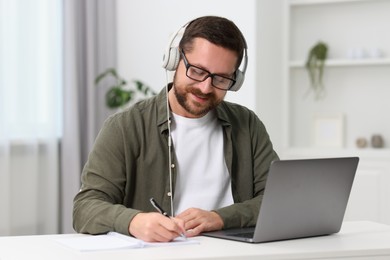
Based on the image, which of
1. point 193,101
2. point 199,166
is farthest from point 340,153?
point 193,101

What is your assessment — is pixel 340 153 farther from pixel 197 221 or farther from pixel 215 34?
pixel 197 221

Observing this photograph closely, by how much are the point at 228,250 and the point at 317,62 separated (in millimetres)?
3120

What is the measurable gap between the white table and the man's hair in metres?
0.60

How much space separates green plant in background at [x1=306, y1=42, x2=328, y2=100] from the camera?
4.60m

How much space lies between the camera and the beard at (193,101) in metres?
2.14

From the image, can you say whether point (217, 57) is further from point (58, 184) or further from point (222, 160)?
point (58, 184)

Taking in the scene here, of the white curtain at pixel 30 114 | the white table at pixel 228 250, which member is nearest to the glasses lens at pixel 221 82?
the white table at pixel 228 250

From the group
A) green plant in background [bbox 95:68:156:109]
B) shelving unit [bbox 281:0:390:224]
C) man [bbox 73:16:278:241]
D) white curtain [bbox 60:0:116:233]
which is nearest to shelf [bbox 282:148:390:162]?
shelving unit [bbox 281:0:390:224]

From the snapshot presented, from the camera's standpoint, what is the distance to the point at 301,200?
1.80m

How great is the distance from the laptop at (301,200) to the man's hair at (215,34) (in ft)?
1.66

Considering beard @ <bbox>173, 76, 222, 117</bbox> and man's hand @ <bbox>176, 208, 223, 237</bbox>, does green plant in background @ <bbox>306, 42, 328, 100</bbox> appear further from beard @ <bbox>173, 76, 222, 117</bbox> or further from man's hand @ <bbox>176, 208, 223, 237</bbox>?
man's hand @ <bbox>176, 208, 223, 237</bbox>

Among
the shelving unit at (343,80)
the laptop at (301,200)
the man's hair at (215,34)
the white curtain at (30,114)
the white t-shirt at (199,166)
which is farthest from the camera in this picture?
the shelving unit at (343,80)

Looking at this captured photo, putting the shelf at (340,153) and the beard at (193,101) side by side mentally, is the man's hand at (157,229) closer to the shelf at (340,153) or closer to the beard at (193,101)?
the beard at (193,101)

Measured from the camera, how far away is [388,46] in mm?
4559
